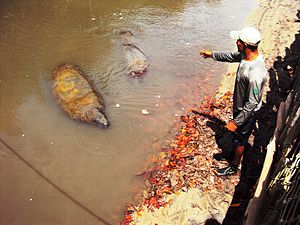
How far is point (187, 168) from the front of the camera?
6.53m

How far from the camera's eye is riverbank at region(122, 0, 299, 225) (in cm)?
577

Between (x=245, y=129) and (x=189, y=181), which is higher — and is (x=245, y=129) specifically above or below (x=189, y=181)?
above

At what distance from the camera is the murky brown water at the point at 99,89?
6512 millimetres

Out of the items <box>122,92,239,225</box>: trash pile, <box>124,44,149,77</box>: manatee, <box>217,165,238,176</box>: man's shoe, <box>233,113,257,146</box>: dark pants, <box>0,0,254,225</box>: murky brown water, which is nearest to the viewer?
<box>233,113,257,146</box>: dark pants

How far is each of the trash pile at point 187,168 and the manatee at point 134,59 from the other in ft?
9.37

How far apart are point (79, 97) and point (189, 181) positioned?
13.7 feet

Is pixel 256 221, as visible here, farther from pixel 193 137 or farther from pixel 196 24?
pixel 196 24

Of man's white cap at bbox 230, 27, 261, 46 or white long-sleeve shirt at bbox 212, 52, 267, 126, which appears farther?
white long-sleeve shirt at bbox 212, 52, 267, 126

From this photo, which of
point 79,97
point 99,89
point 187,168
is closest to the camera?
point 187,168

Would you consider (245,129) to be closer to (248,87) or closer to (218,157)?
(248,87)

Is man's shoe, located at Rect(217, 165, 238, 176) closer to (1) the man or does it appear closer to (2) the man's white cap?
(1) the man

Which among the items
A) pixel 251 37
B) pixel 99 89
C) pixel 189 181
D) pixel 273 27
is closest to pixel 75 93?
pixel 99 89

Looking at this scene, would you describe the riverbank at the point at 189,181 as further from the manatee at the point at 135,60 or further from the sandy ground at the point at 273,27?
the manatee at the point at 135,60

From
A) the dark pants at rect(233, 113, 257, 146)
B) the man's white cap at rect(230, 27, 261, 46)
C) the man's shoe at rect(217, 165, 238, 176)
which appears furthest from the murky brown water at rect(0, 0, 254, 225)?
the man's white cap at rect(230, 27, 261, 46)
